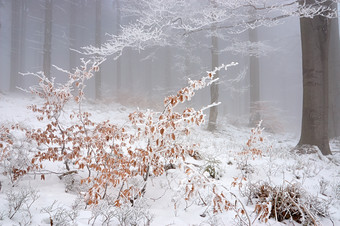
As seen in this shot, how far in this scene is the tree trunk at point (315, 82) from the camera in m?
6.95

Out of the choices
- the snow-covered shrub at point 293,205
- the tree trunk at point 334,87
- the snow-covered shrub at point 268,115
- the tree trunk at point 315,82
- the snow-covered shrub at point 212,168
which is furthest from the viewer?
the snow-covered shrub at point 268,115

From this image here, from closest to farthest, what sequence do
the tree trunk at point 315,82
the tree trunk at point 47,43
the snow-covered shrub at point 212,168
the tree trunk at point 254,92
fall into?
the snow-covered shrub at point 212,168
the tree trunk at point 315,82
the tree trunk at point 254,92
the tree trunk at point 47,43

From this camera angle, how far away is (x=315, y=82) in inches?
278

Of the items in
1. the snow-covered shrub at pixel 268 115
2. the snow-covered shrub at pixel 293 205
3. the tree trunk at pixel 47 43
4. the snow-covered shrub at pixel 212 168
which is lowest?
the snow-covered shrub at pixel 293 205

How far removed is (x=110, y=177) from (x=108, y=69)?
4697 cm

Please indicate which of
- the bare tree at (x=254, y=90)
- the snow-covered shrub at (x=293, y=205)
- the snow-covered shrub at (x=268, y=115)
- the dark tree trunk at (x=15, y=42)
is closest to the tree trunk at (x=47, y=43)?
the dark tree trunk at (x=15, y=42)

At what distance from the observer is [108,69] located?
46469 mm

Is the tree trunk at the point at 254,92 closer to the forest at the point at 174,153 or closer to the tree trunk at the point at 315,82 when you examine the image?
the forest at the point at 174,153

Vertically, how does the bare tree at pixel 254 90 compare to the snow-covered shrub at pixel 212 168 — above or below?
above

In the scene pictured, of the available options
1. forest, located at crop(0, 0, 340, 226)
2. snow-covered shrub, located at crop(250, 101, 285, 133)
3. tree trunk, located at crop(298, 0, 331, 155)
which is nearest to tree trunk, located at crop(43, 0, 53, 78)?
forest, located at crop(0, 0, 340, 226)

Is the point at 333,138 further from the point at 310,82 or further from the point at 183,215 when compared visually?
the point at 183,215

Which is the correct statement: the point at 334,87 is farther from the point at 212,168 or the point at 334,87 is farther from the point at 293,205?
the point at 293,205

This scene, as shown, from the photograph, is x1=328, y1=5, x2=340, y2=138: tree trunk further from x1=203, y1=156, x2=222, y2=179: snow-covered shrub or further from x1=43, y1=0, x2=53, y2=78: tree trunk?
x1=43, y1=0, x2=53, y2=78: tree trunk

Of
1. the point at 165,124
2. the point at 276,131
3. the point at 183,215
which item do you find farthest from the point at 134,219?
the point at 276,131
